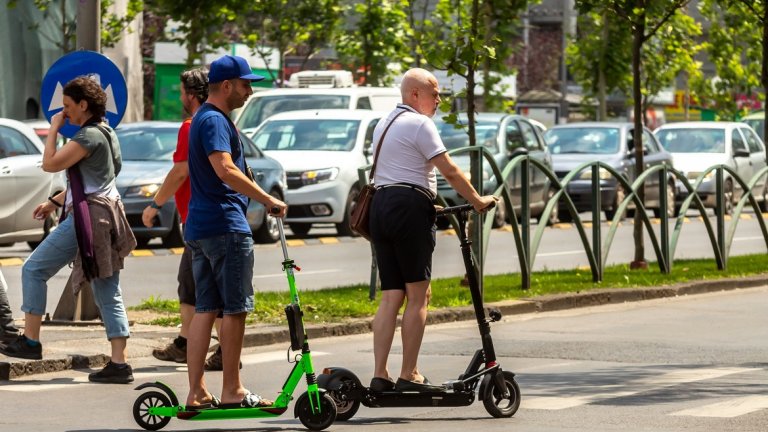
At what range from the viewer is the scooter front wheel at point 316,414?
835 cm

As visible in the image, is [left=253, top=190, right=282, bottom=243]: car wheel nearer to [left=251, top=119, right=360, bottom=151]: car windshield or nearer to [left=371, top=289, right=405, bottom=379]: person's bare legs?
[left=251, top=119, right=360, bottom=151]: car windshield

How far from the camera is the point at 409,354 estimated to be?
912 cm

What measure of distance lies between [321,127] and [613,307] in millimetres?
10059

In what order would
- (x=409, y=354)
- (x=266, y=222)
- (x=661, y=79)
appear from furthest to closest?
(x=661, y=79)
(x=266, y=222)
(x=409, y=354)

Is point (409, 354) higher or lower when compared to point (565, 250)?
higher

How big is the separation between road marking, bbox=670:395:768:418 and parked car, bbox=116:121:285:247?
1187 centimetres

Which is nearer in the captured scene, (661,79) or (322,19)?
(322,19)

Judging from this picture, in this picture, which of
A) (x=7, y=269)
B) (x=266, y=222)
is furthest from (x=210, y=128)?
(x=266, y=222)

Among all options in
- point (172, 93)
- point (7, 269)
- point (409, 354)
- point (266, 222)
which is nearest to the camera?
point (409, 354)

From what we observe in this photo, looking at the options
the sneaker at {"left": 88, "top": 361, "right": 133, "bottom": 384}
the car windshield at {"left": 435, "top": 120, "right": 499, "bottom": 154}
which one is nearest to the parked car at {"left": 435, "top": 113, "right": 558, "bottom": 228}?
the car windshield at {"left": 435, "top": 120, "right": 499, "bottom": 154}

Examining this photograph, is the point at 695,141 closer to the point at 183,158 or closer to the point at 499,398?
the point at 183,158

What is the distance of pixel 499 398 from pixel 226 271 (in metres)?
1.52

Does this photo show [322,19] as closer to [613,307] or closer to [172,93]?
[172,93]

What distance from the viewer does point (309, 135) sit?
25.1m
